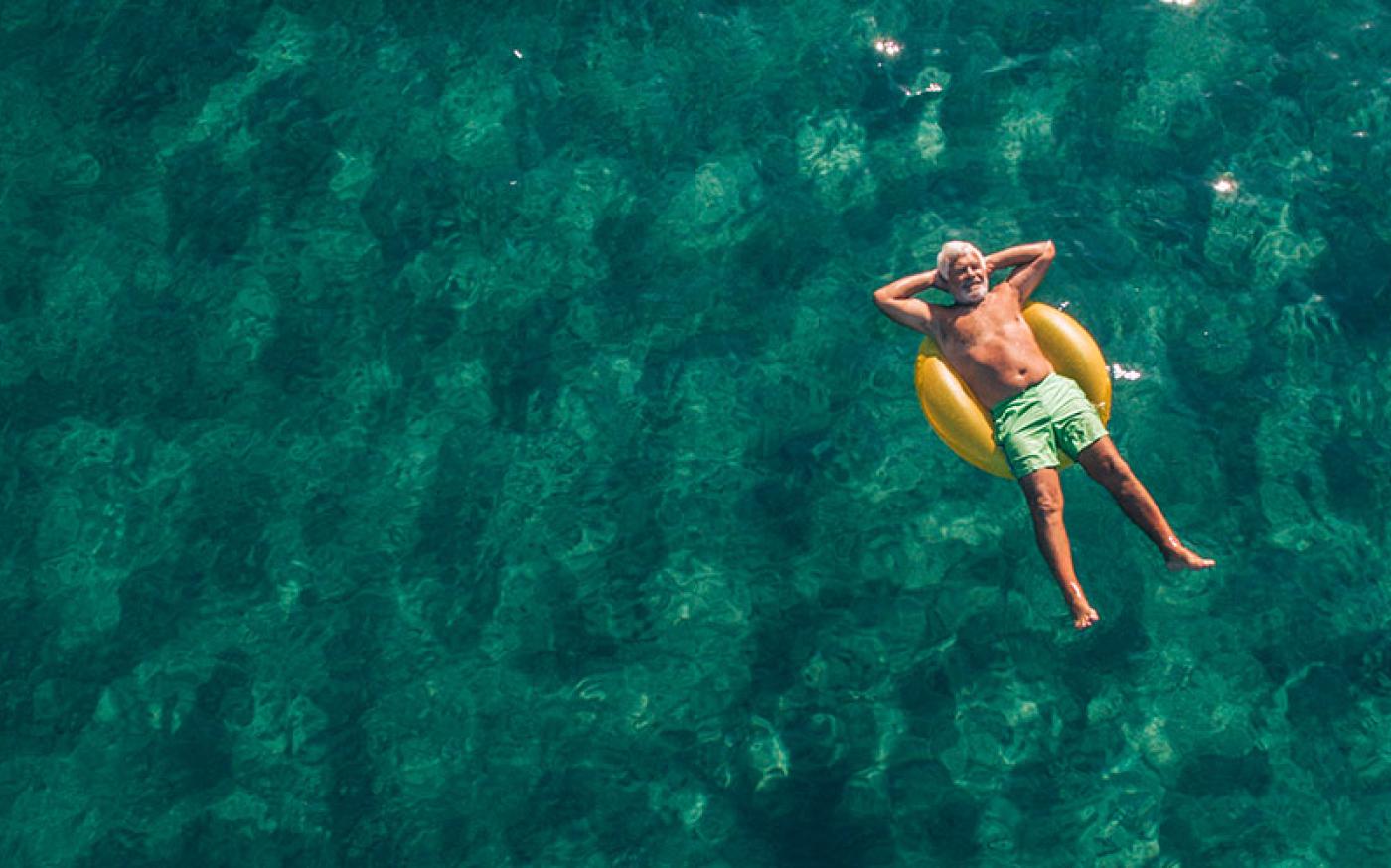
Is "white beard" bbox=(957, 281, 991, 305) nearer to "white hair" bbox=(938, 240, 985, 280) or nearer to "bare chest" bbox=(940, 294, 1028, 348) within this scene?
"bare chest" bbox=(940, 294, 1028, 348)

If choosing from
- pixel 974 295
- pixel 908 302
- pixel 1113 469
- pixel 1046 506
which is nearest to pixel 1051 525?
pixel 1046 506

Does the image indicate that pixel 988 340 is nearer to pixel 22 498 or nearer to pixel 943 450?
pixel 943 450

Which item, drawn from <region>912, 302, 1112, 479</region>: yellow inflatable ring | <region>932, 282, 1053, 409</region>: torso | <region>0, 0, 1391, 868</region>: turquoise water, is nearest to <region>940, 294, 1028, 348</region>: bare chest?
<region>932, 282, 1053, 409</region>: torso

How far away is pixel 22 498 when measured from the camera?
339 inches

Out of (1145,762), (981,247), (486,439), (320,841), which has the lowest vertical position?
(320,841)

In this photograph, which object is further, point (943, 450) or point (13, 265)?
point (13, 265)

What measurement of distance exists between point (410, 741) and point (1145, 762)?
3.72 meters

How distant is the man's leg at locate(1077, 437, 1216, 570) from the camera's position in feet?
23.6

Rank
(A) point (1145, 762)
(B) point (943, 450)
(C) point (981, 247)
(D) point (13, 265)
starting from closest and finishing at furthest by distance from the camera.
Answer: (A) point (1145, 762), (B) point (943, 450), (C) point (981, 247), (D) point (13, 265)

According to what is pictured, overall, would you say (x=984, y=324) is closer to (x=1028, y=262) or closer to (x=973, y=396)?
(x=973, y=396)

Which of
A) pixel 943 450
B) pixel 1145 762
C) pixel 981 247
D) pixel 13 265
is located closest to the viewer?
pixel 1145 762

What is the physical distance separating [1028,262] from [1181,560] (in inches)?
69.8

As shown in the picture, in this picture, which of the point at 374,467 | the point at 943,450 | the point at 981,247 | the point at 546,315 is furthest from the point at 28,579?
the point at 981,247

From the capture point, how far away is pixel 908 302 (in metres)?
7.90
